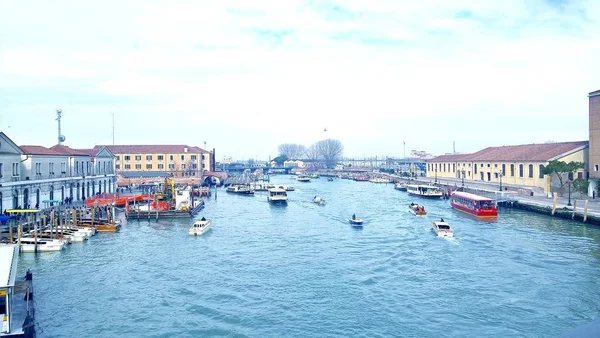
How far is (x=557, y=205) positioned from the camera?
3120 cm

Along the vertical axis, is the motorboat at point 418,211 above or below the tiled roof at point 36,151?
below

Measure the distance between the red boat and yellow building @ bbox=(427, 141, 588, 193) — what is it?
800 cm

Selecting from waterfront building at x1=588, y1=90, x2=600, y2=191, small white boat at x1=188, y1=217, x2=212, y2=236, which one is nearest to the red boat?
waterfront building at x1=588, y1=90, x2=600, y2=191

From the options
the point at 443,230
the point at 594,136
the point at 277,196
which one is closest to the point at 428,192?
the point at 277,196

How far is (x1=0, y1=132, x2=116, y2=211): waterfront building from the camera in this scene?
2684 cm

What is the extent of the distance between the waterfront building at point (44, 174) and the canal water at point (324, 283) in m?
6.64

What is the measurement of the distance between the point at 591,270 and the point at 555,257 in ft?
6.94

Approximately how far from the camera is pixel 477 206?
1217 inches

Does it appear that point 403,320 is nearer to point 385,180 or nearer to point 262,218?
point 262,218

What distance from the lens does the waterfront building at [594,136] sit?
3322 cm

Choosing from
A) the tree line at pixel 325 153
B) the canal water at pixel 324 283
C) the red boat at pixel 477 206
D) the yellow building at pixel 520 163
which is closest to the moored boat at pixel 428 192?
the yellow building at pixel 520 163

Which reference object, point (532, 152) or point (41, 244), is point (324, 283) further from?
point (532, 152)

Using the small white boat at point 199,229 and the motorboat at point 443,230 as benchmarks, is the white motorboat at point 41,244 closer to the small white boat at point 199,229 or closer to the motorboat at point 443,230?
the small white boat at point 199,229

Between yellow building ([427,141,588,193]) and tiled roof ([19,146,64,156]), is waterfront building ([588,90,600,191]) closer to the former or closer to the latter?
yellow building ([427,141,588,193])
